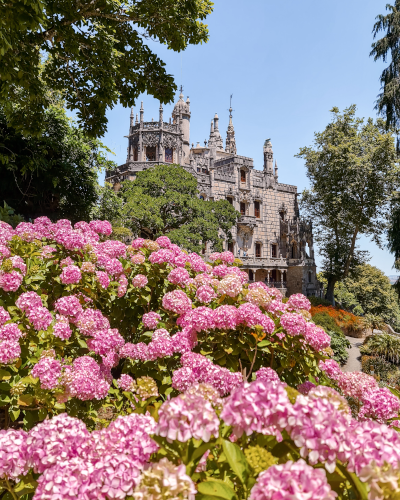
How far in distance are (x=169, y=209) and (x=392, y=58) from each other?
17751 millimetres

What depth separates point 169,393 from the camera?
3.21m

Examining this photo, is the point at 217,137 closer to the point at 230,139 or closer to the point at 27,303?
the point at 230,139

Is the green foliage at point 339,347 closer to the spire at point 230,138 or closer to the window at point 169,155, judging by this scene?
the window at point 169,155

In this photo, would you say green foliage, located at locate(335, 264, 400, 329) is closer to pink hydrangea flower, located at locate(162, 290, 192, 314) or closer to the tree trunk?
the tree trunk

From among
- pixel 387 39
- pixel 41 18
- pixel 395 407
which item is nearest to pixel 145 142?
pixel 387 39

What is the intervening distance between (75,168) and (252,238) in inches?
928

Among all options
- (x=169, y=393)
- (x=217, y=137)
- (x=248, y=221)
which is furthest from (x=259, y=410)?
(x=217, y=137)

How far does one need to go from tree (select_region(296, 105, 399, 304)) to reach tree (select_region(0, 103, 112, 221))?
20.1m

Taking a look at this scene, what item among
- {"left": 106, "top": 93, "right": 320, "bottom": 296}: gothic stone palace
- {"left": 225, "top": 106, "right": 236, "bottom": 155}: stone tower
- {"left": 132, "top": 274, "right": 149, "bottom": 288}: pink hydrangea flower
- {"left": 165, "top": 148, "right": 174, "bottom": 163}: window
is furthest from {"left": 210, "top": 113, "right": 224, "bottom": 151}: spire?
{"left": 132, "top": 274, "right": 149, "bottom": 288}: pink hydrangea flower

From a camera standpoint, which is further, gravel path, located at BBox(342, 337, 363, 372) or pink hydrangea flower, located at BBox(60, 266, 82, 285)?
gravel path, located at BBox(342, 337, 363, 372)

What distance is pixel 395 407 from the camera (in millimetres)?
2268

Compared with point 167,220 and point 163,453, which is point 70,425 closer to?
point 163,453

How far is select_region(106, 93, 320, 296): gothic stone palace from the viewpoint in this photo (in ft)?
89.8

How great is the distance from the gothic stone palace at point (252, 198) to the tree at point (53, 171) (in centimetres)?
1393
